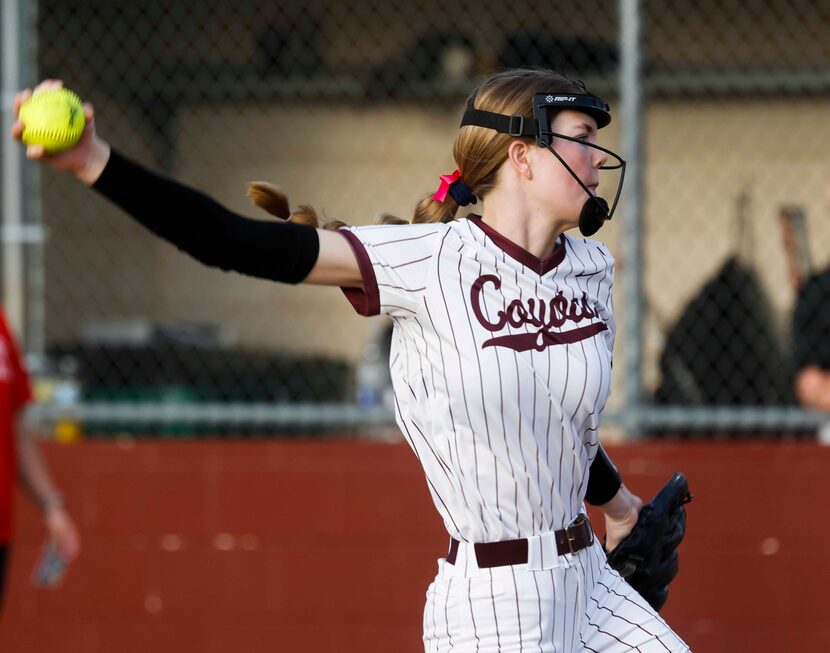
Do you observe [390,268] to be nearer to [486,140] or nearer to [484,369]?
[484,369]

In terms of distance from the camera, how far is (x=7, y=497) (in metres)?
4.36

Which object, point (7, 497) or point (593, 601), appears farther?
point (7, 497)

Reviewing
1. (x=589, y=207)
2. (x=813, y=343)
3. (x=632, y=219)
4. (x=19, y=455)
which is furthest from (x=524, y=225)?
(x=813, y=343)

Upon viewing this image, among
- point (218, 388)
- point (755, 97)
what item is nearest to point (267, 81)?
point (218, 388)

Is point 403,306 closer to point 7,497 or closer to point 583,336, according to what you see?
point 583,336

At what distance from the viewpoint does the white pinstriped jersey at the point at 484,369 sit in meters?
2.64

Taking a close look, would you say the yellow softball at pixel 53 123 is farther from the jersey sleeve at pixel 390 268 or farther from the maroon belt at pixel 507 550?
the maroon belt at pixel 507 550

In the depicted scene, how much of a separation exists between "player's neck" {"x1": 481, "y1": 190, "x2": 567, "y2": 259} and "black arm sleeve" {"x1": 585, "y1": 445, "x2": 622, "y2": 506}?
57cm

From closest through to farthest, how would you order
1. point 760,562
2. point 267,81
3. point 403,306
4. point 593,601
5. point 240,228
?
point 240,228 → point 403,306 → point 593,601 → point 760,562 → point 267,81

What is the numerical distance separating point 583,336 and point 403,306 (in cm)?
39

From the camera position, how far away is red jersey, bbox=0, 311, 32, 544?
4.36 m

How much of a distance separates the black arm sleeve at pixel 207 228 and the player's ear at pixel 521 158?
0.51 meters

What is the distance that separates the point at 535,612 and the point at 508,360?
1.68ft

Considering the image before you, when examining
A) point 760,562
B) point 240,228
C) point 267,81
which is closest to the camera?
point 240,228
